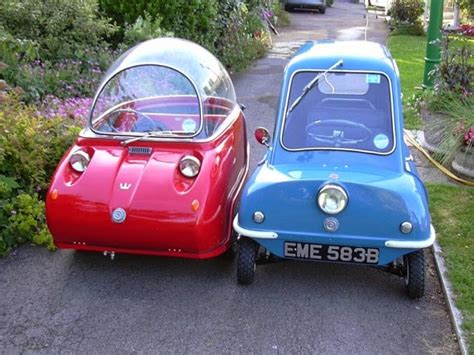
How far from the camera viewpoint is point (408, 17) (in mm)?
19547

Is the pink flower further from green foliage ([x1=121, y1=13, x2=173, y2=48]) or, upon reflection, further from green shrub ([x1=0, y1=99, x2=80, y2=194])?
green foliage ([x1=121, y1=13, x2=173, y2=48])

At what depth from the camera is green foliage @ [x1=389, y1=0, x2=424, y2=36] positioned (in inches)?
751

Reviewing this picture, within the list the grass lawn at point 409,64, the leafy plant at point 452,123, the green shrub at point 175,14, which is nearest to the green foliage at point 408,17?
the grass lawn at point 409,64

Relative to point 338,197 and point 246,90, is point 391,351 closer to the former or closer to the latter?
point 338,197

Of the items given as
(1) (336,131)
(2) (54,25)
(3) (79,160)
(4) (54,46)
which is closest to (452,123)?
(1) (336,131)

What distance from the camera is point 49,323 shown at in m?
4.03

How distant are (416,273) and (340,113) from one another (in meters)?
1.46

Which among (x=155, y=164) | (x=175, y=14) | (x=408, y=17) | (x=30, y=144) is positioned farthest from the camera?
(x=408, y=17)

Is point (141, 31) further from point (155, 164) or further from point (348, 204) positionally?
point (348, 204)

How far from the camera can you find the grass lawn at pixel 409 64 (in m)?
8.86

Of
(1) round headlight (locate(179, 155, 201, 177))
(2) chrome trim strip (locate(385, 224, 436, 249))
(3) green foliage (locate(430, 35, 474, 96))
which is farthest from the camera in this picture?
(3) green foliage (locate(430, 35, 474, 96))

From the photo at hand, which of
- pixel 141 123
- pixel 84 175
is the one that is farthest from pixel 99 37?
pixel 84 175

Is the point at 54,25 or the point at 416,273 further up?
the point at 54,25

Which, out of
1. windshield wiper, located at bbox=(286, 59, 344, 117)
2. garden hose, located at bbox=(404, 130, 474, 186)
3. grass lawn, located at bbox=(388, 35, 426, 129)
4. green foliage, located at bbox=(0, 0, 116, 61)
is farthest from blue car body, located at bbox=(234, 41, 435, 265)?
green foliage, located at bbox=(0, 0, 116, 61)
